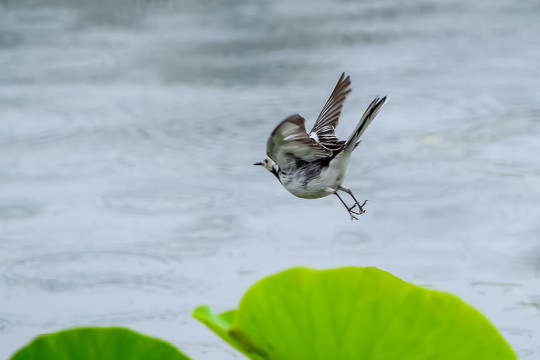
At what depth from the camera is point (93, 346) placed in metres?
0.57

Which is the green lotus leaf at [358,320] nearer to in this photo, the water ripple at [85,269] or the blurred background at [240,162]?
the blurred background at [240,162]

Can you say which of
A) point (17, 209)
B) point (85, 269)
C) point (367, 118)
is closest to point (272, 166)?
point (367, 118)

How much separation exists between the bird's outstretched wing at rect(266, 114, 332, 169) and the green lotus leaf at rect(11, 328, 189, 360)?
261 millimetres

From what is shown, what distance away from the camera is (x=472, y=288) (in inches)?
80.2

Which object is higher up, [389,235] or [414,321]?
[414,321]

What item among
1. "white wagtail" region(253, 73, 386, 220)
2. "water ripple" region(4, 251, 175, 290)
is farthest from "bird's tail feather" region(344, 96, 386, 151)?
"water ripple" region(4, 251, 175, 290)

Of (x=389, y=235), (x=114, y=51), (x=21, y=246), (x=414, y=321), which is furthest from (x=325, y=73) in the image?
(x=414, y=321)

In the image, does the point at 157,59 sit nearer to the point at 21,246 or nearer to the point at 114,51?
the point at 114,51

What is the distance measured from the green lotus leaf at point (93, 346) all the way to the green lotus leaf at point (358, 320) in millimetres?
59

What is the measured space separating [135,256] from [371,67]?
4.97 feet

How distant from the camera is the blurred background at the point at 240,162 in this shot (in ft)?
6.97

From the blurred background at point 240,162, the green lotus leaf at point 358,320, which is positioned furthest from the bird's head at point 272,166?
the blurred background at point 240,162

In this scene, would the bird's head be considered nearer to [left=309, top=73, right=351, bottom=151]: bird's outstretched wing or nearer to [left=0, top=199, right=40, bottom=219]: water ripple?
[left=309, top=73, right=351, bottom=151]: bird's outstretched wing

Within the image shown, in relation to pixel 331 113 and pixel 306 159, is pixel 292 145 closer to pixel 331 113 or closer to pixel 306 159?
pixel 306 159
